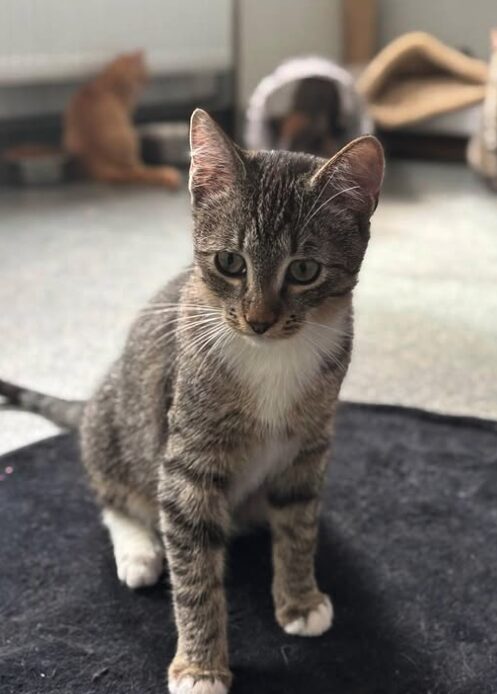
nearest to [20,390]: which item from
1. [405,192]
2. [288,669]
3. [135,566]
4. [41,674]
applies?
[135,566]

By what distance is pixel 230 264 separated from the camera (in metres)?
0.98

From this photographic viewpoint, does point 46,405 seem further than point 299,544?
Yes

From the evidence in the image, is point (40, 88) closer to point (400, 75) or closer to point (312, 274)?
point (400, 75)

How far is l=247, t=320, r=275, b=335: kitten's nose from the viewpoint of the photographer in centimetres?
95

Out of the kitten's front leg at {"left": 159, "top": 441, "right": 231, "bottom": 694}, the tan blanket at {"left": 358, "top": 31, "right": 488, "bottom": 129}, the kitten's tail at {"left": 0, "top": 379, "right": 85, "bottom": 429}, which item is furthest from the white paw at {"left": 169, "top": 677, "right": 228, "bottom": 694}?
the tan blanket at {"left": 358, "top": 31, "right": 488, "bottom": 129}

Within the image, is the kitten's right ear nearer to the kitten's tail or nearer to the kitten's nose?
the kitten's nose

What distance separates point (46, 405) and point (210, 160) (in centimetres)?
75

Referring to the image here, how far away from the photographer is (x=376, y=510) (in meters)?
1.37

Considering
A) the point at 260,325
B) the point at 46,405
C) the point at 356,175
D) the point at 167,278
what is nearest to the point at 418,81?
the point at 167,278

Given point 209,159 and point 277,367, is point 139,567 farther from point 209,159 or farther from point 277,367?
point 209,159

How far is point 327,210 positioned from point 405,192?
242 cm

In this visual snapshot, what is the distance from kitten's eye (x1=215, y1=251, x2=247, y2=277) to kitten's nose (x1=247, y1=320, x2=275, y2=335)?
0.07 m

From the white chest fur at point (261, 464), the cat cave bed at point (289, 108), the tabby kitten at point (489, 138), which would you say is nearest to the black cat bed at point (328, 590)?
the white chest fur at point (261, 464)

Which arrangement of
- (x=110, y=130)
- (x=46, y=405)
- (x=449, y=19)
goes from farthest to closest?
1. (x=449, y=19)
2. (x=110, y=130)
3. (x=46, y=405)
